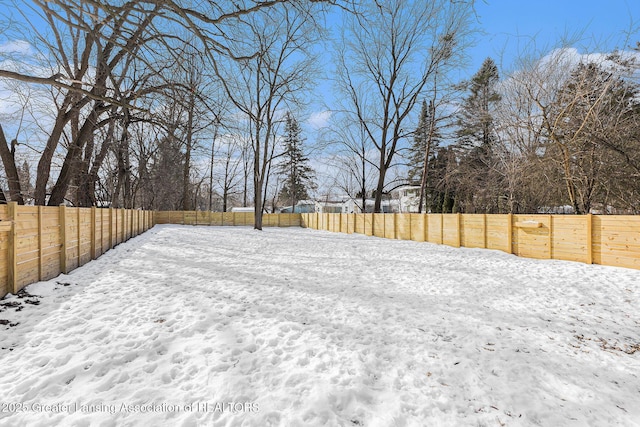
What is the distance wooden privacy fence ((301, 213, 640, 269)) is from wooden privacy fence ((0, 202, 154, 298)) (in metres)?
11.2

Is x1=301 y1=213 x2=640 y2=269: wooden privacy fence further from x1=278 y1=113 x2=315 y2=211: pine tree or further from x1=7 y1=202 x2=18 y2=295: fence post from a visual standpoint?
x1=278 y1=113 x2=315 y2=211: pine tree

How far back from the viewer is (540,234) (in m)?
8.10

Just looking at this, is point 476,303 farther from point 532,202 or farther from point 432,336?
point 532,202

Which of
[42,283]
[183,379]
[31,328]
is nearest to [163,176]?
[42,283]

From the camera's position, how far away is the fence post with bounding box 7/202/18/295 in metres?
3.86

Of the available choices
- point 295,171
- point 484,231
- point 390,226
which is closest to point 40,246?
point 484,231

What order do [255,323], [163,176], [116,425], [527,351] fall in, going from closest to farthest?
[116,425]
[527,351]
[255,323]
[163,176]

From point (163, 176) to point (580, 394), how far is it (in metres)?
29.5

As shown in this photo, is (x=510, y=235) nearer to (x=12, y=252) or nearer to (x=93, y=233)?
(x=12, y=252)

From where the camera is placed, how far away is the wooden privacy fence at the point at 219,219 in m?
26.2

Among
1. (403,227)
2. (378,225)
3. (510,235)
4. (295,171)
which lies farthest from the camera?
(295,171)

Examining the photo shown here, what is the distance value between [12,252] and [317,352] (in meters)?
4.39

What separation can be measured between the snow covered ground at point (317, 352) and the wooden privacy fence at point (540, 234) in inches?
50.1

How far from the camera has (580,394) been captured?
7.61 feet
